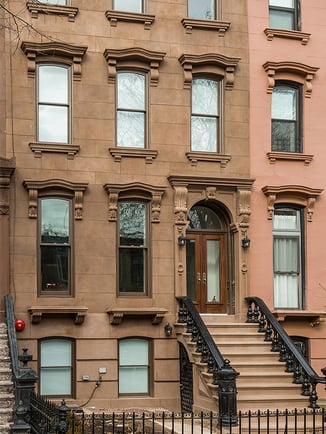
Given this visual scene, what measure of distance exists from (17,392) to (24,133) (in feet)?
21.8

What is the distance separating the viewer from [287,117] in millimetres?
21047

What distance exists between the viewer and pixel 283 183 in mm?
20562

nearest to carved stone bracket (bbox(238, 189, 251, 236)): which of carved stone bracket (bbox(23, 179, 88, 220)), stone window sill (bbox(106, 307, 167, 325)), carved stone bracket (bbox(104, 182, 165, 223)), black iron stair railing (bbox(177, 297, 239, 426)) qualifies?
carved stone bracket (bbox(104, 182, 165, 223))

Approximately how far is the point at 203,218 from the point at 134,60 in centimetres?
405

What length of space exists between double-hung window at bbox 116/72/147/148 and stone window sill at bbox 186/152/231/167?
1114 mm

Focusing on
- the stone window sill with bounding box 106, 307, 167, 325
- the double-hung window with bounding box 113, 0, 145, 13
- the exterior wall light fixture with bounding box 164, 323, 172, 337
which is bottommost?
the exterior wall light fixture with bounding box 164, 323, 172, 337

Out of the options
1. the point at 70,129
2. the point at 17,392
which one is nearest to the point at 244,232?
the point at 70,129

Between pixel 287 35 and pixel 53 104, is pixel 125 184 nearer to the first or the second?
pixel 53 104

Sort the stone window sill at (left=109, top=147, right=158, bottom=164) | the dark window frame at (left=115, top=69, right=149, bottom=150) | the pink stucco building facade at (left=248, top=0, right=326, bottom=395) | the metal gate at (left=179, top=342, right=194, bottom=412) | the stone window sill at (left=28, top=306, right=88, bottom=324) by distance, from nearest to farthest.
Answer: the stone window sill at (left=28, top=306, right=88, bottom=324), the metal gate at (left=179, top=342, right=194, bottom=412), the stone window sill at (left=109, top=147, right=158, bottom=164), the dark window frame at (left=115, top=69, right=149, bottom=150), the pink stucco building facade at (left=248, top=0, right=326, bottom=395)

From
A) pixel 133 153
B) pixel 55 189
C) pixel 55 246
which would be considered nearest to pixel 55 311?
pixel 55 246

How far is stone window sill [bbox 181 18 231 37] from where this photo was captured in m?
20.1

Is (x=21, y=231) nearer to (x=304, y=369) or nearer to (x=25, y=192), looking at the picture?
(x=25, y=192)

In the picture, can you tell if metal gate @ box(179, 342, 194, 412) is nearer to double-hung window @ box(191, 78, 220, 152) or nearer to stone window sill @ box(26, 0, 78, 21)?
double-hung window @ box(191, 78, 220, 152)

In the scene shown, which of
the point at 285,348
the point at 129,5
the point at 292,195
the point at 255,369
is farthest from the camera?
the point at 292,195
